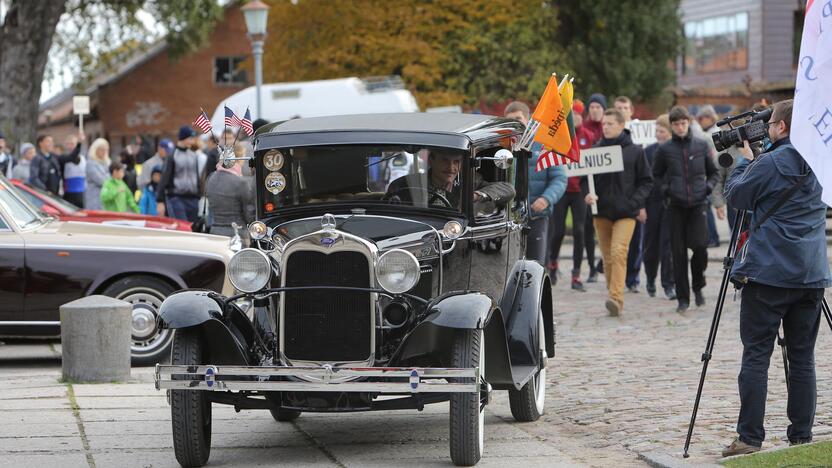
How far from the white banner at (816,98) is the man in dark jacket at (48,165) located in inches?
660

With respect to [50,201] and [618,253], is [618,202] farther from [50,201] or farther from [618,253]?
[50,201]

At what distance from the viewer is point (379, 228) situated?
814 centimetres

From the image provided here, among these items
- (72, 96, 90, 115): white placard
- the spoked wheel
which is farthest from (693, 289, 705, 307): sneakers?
(72, 96, 90, 115): white placard

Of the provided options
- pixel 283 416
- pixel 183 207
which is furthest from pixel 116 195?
pixel 283 416

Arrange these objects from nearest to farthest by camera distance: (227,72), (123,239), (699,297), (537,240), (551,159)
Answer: (551,159)
(123,239)
(537,240)
(699,297)
(227,72)

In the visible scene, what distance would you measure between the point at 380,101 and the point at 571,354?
54.8ft

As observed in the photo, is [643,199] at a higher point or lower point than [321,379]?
higher

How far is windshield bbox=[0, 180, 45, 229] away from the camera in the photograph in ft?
39.1

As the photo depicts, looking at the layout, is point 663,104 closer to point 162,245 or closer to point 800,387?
point 162,245

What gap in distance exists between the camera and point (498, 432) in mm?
8734

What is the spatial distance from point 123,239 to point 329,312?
4882 mm

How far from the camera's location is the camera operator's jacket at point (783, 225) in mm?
7176

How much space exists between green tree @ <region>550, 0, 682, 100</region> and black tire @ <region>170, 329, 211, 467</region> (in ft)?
134

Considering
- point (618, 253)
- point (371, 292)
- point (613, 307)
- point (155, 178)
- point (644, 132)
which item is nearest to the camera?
point (371, 292)
